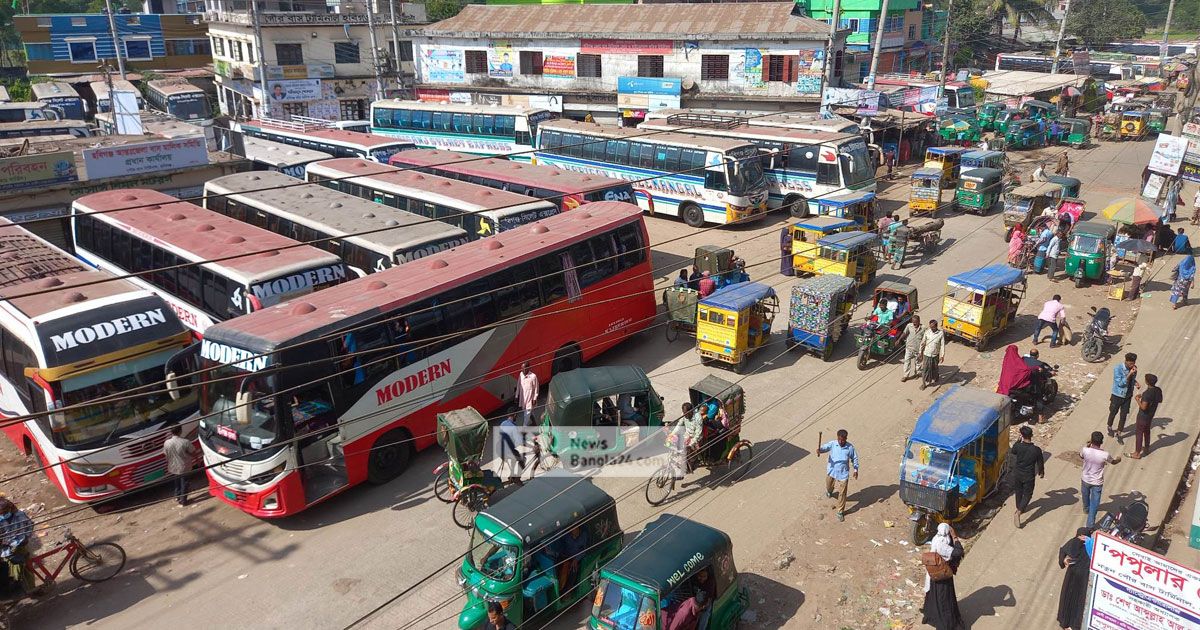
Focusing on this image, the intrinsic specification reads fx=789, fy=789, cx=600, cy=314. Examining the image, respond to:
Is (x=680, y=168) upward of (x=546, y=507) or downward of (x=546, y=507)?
upward

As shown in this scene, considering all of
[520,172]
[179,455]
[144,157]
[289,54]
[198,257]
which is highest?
[289,54]

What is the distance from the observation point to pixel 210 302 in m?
16.4

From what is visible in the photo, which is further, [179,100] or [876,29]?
[876,29]

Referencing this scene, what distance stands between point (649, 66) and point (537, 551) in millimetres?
36232

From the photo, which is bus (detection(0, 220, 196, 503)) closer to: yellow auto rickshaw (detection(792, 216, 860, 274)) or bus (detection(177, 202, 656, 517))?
bus (detection(177, 202, 656, 517))

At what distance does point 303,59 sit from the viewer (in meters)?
50.5

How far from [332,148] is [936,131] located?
95.2 ft

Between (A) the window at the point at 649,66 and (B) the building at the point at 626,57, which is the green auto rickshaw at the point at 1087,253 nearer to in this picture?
(B) the building at the point at 626,57

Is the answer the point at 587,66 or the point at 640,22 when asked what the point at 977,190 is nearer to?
the point at 640,22

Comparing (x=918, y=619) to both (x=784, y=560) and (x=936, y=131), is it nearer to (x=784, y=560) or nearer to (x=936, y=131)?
(x=784, y=560)

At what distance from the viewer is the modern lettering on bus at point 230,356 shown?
1144cm

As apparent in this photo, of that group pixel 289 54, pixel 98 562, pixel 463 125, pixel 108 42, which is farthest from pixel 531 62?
pixel 108 42

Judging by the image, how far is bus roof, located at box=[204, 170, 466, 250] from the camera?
709 inches

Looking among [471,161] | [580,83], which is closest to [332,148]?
[471,161]
